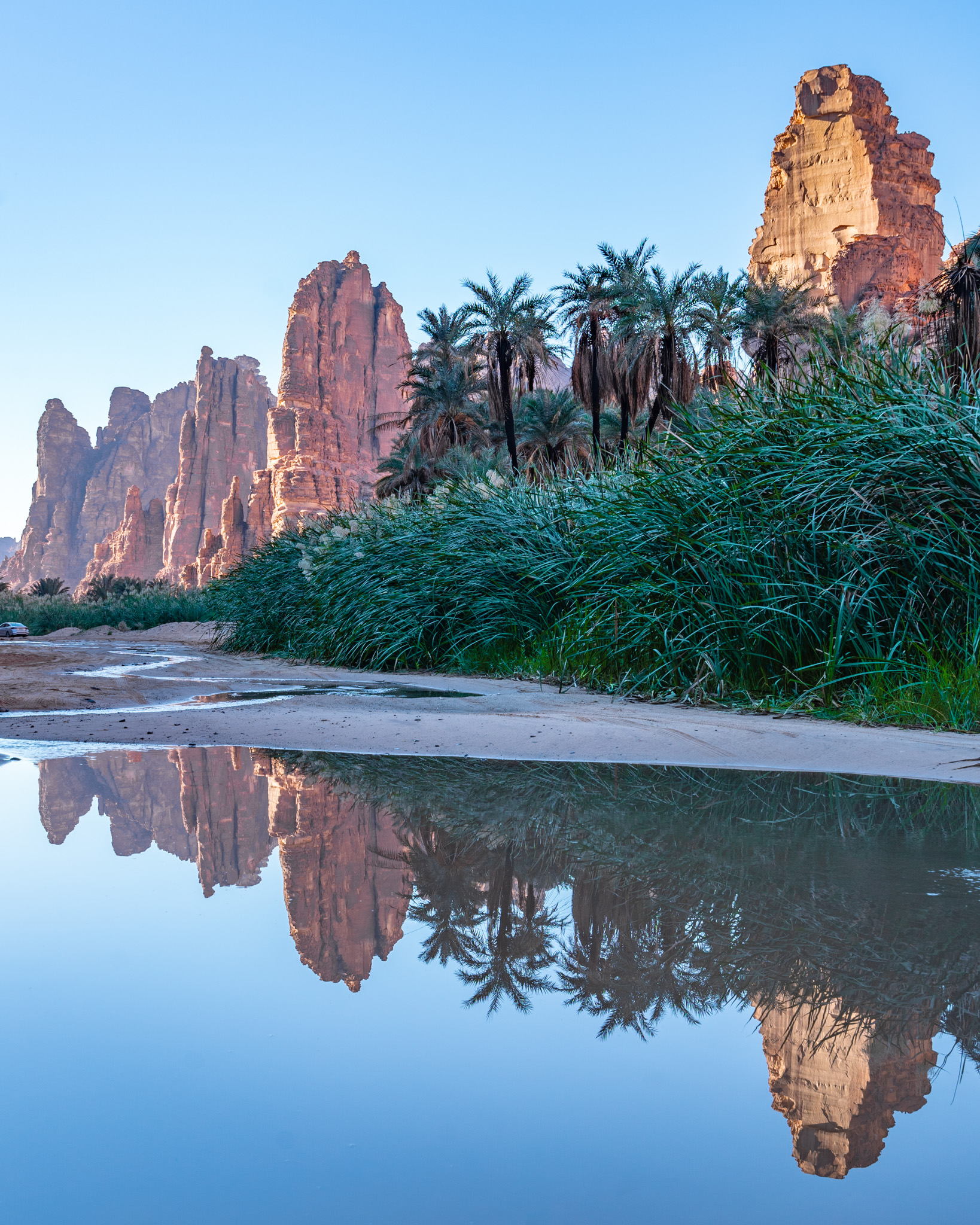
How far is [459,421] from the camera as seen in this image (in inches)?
1237

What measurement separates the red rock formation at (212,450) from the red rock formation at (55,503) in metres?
25.8

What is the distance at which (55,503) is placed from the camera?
12494 centimetres

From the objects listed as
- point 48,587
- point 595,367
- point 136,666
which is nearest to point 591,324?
point 595,367

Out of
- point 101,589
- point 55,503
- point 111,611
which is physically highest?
point 55,503

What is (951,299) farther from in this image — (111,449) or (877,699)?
(111,449)

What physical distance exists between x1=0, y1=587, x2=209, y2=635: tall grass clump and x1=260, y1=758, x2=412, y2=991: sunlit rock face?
2379 centimetres

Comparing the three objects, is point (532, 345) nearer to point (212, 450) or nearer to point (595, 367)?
point (595, 367)

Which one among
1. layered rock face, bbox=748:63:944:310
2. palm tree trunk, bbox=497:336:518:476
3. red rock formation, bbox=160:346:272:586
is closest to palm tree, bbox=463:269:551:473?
palm tree trunk, bbox=497:336:518:476

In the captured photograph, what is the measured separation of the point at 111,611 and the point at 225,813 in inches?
1148

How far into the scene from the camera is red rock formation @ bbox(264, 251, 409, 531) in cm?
8475

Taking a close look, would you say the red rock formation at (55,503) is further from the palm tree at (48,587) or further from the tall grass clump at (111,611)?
the tall grass clump at (111,611)

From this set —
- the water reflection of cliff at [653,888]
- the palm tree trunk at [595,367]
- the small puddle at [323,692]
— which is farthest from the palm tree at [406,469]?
the water reflection of cliff at [653,888]

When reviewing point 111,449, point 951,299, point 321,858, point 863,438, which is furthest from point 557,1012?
point 111,449

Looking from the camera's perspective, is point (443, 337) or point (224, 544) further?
point (224, 544)
